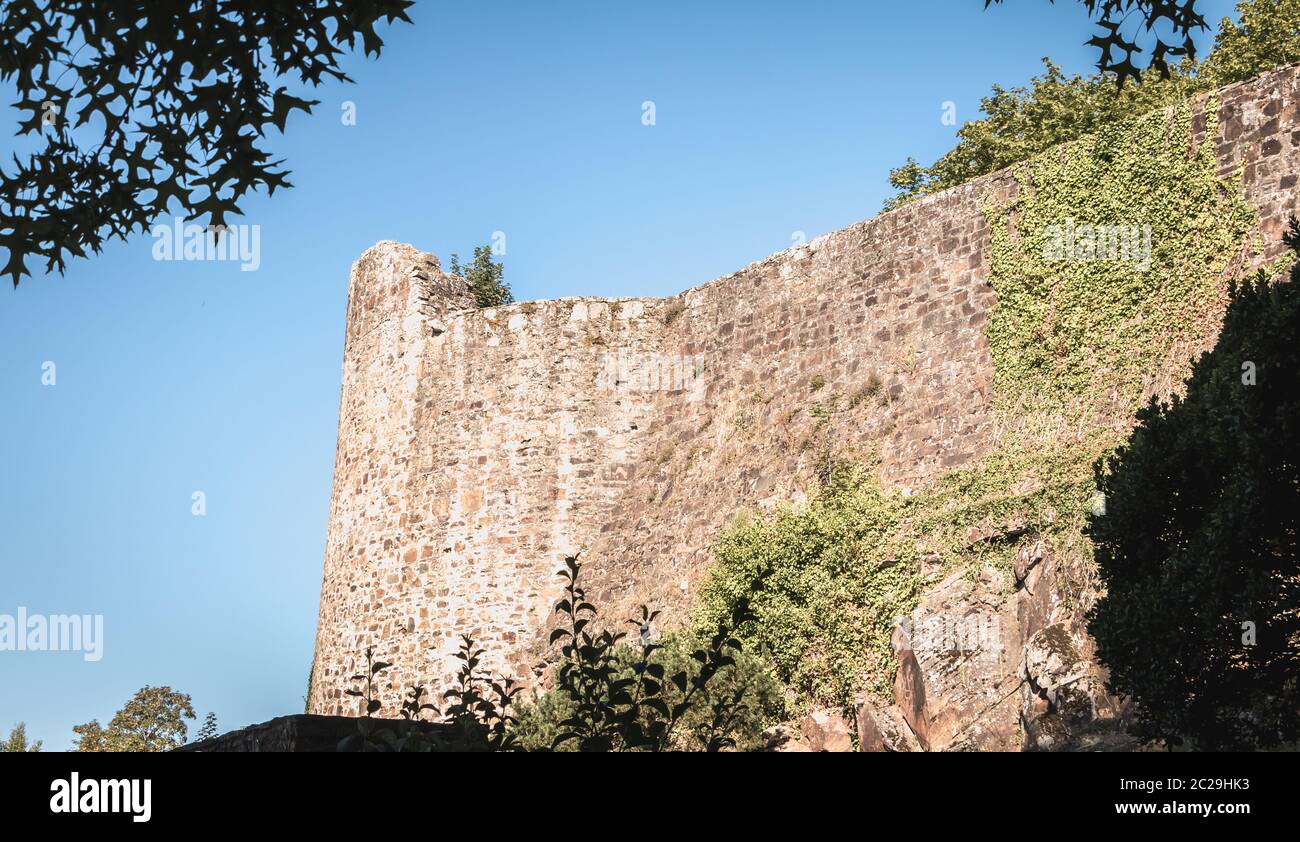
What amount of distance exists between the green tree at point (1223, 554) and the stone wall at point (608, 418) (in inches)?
254

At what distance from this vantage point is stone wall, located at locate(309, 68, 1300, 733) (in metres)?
18.4

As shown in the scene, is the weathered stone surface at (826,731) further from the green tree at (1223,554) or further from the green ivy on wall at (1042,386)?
the green tree at (1223,554)

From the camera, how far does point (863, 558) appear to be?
1680 centimetres

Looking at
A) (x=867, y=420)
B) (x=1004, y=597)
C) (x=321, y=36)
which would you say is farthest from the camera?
(x=867, y=420)

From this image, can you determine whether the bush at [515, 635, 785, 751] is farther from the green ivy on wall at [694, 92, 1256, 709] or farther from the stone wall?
the stone wall

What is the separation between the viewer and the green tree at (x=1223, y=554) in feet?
31.5

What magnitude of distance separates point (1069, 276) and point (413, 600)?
11288 millimetres

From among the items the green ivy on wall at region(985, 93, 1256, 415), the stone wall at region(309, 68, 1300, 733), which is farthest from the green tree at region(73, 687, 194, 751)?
the green ivy on wall at region(985, 93, 1256, 415)

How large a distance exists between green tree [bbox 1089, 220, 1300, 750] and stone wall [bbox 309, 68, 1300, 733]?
21.2 ft

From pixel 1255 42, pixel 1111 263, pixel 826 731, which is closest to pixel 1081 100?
pixel 1255 42

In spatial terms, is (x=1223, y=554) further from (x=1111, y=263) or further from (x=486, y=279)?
(x=486, y=279)

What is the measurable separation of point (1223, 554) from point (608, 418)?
13.2 m
